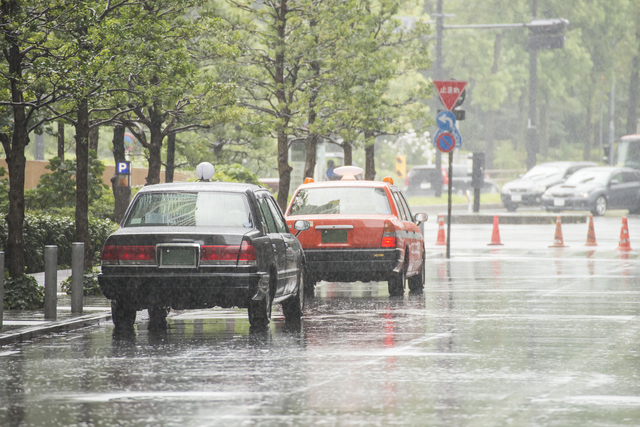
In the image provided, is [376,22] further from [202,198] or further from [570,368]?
[570,368]

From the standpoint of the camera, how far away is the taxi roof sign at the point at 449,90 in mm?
26406

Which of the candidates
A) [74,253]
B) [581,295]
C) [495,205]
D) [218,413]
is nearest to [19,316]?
[74,253]

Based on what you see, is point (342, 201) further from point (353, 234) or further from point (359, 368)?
point (359, 368)

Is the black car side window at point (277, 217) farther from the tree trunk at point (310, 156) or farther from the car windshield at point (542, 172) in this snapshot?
the car windshield at point (542, 172)

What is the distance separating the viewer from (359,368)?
9500 mm

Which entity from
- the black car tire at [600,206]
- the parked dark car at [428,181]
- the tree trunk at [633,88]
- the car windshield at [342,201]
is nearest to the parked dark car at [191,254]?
the car windshield at [342,201]

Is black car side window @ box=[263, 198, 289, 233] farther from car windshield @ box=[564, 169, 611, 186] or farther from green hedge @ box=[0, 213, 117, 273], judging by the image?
car windshield @ box=[564, 169, 611, 186]

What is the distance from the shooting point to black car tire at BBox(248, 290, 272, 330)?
12.0 metres

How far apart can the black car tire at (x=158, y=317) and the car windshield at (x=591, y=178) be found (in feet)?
113

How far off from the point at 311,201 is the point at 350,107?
1057 centimetres

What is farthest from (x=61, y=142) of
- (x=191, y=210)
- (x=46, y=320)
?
(x=191, y=210)

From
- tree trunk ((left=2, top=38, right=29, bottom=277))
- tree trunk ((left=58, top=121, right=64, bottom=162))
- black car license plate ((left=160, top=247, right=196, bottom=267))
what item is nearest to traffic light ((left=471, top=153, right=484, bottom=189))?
tree trunk ((left=58, top=121, right=64, bottom=162))

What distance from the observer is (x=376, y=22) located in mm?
29203

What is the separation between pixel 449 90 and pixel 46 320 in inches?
597
